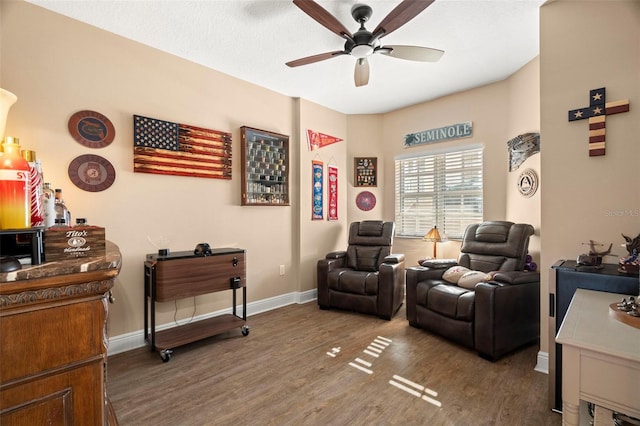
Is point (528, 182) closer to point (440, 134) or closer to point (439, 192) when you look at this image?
point (439, 192)

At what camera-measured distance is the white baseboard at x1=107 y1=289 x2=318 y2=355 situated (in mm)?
2639

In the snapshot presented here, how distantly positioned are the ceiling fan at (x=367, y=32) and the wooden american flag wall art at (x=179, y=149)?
4.28 feet

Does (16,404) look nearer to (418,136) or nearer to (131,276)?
(131,276)

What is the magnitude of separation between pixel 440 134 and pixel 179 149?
3.33 meters

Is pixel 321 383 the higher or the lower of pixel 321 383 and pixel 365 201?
the lower

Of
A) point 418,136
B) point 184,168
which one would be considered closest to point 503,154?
point 418,136

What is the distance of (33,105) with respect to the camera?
229 centimetres

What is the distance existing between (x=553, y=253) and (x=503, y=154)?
1.78m

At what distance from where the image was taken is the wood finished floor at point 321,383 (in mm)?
1811

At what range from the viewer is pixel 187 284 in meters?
2.69

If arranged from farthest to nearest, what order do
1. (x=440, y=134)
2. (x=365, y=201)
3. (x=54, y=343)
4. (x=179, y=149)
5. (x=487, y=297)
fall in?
(x=365, y=201)
(x=440, y=134)
(x=179, y=149)
(x=487, y=297)
(x=54, y=343)

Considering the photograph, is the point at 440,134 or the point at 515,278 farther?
the point at 440,134

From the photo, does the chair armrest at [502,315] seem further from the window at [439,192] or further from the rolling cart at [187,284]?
the rolling cart at [187,284]

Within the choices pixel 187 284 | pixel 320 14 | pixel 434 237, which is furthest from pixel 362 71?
pixel 187 284
